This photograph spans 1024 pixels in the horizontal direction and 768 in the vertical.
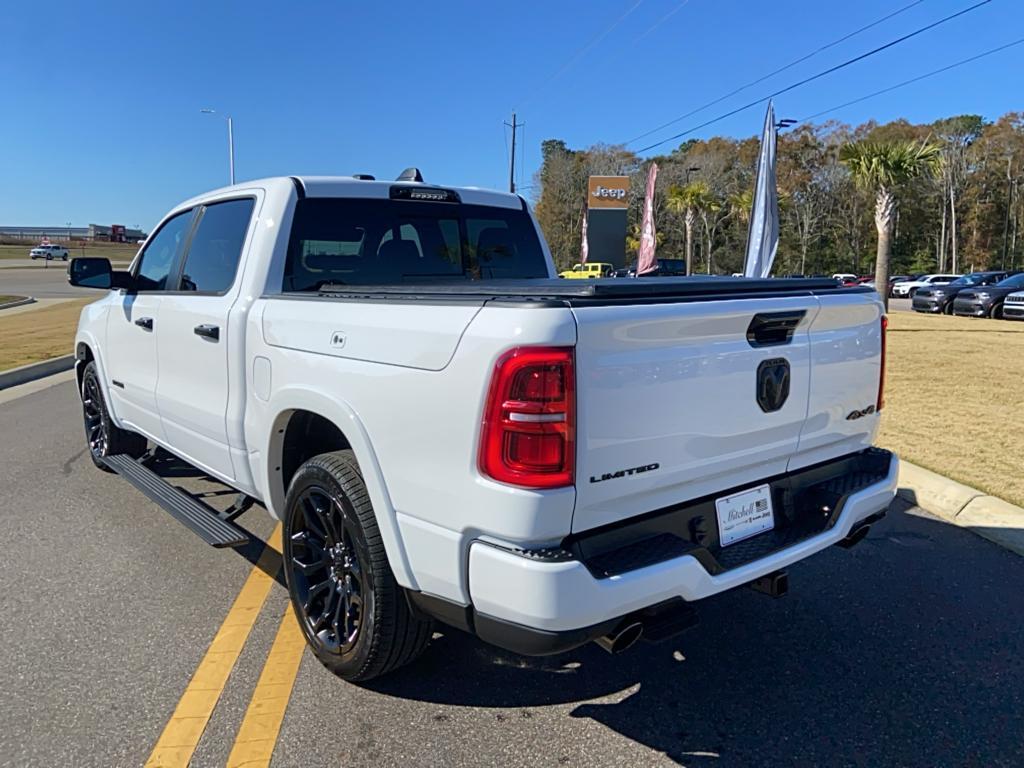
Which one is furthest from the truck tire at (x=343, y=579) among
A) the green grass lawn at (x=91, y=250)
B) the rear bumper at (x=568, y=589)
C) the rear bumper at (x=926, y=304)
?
the green grass lawn at (x=91, y=250)

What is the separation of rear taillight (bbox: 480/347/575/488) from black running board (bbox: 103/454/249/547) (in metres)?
1.87

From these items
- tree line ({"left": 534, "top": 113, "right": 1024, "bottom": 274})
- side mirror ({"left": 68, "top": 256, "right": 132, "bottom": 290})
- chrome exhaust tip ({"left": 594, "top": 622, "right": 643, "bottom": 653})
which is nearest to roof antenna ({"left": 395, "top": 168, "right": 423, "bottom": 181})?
side mirror ({"left": 68, "top": 256, "right": 132, "bottom": 290})

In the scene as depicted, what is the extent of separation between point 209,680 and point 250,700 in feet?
0.84

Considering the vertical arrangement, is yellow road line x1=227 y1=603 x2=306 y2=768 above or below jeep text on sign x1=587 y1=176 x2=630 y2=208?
below

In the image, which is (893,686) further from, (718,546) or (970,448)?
(970,448)

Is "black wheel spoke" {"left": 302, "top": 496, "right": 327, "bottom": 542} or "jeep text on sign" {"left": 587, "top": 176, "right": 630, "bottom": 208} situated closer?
"black wheel spoke" {"left": 302, "top": 496, "right": 327, "bottom": 542}

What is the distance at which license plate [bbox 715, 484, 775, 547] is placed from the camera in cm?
267

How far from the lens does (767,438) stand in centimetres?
274

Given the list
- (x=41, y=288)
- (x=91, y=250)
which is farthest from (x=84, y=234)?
(x=41, y=288)

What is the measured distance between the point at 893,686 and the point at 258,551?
335 centimetres

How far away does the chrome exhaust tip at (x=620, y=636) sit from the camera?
2322mm

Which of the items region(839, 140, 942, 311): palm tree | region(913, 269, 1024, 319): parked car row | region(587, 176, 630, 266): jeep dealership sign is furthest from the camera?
region(587, 176, 630, 266): jeep dealership sign

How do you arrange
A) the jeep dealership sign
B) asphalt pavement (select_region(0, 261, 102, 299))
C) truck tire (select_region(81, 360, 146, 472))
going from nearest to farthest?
truck tire (select_region(81, 360, 146, 472)) → asphalt pavement (select_region(0, 261, 102, 299)) → the jeep dealership sign

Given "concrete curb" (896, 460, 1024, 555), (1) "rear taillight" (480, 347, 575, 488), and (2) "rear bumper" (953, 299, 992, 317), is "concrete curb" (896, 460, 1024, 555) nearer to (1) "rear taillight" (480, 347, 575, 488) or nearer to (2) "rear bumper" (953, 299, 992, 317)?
(1) "rear taillight" (480, 347, 575, 488)
